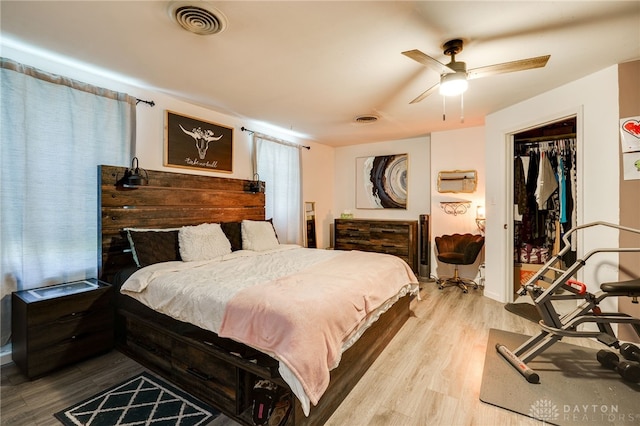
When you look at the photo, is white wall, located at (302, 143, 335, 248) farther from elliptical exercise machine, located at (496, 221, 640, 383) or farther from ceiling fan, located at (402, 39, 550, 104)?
A: elliptical exercise machine, located at (496, 221, 640, 383)

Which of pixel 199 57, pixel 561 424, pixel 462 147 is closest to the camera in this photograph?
pixel 561 424

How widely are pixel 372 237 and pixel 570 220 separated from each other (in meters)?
2.73

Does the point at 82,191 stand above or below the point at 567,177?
below

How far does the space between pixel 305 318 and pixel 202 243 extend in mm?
1783

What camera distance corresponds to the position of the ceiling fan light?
2039 millimetres

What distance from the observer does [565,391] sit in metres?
1.90

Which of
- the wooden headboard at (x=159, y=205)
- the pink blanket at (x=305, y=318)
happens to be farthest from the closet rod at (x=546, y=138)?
the wooden headboard at (x=159, y=205)

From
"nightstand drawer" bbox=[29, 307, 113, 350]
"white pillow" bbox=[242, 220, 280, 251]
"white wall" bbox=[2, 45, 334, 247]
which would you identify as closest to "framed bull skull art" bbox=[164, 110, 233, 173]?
"white wall" bbox=[2, 45, 334, 247]

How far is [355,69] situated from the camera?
2475 mm

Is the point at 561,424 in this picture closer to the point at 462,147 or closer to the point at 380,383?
the point at 380,383

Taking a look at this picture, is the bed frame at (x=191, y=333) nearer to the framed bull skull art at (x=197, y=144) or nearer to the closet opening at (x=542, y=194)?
the framed bull skull art at (x=197, y=144)

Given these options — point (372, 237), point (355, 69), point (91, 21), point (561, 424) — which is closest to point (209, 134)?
point (91, 21)

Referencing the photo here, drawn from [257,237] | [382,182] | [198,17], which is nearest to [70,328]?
[257,237]

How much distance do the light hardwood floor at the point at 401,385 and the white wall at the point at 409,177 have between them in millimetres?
2623
